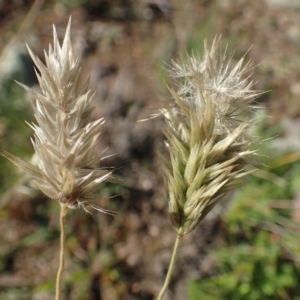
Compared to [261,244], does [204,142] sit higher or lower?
higher

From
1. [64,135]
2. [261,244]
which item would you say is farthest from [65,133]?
[261,244]

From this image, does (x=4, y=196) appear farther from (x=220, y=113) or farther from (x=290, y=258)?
(x=220, y=113)

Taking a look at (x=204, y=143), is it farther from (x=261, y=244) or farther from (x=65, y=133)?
(x=261, y=244)

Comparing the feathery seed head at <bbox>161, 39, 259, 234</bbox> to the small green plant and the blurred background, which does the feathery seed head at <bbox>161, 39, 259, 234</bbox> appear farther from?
the small green plant

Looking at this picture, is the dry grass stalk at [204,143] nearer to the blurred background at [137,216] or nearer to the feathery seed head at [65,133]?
Result: the feathery seed head at [65,133]

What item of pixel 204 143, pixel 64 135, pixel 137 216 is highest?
pixel 64 135

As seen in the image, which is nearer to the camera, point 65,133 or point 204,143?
point 65,133

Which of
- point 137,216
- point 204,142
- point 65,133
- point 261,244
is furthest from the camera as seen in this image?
point 137,216

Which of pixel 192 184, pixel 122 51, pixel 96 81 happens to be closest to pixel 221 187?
pixel 192 184
